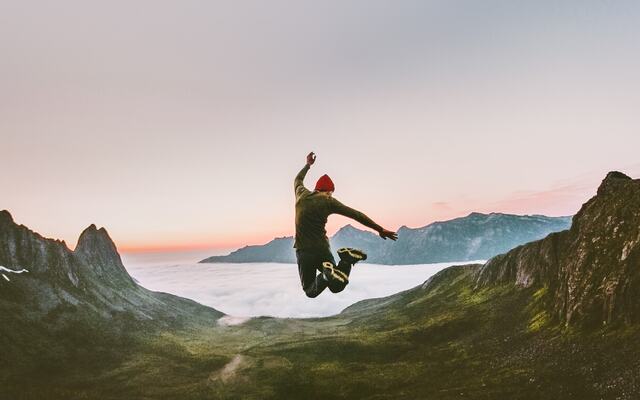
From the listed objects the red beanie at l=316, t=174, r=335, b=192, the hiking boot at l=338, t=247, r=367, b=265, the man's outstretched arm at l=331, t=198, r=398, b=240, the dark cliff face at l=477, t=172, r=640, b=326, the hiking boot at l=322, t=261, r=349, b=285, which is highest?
the red beanie at l=316, t=174, r=335, b=192

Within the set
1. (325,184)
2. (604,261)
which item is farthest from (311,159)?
(604,261)

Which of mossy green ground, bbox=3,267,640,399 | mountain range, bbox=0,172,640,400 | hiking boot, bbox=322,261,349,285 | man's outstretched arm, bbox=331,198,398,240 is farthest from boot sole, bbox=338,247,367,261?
mossy green ground, bbox=3,267,640,399

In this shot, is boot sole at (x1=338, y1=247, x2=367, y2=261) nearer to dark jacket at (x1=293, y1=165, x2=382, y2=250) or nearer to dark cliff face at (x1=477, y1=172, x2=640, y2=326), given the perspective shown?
dark jacket at (x1=293, y1=165, x2=382, y2=250)

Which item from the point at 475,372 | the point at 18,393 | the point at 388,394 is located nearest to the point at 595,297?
the point at 475,372

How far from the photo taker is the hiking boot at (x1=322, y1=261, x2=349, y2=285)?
1311 cm

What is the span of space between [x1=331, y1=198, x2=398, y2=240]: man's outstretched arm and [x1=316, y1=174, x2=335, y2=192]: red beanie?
0.52 m

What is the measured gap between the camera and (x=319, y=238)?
48.7 feet

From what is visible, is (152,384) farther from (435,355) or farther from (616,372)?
(616,372)

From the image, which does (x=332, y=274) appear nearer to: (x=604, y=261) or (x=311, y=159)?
(x=311, y=159)

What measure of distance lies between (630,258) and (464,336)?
281 feet

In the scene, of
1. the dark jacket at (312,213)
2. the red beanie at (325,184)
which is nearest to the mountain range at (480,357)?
the dark jacket at (312,213)

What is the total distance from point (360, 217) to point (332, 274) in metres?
1.92

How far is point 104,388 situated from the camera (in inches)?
5969

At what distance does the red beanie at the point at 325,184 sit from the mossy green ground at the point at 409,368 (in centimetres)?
8261
